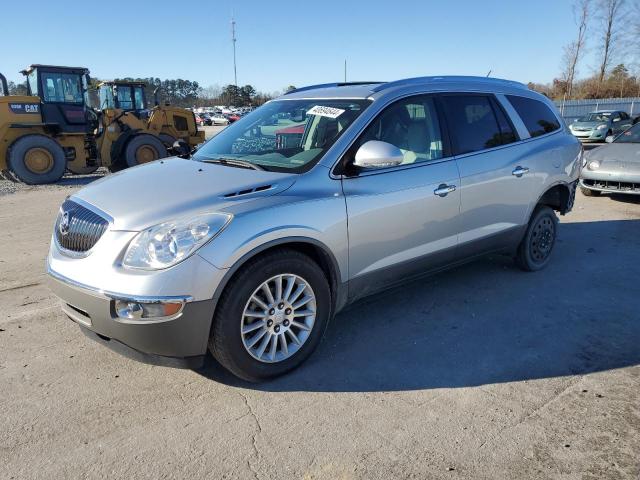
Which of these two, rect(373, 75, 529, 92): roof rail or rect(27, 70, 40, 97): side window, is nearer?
rect(373, 75, 529, 92): roof rail

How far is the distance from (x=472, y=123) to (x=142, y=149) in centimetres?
1169

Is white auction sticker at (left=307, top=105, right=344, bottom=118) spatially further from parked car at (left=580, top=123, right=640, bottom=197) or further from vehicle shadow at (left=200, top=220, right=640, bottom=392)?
parked car at (left=580, top=123, right=640, bottom=197)

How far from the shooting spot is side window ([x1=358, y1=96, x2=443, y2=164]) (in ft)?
12.6

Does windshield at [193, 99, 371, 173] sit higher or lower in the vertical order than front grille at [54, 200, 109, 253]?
higher

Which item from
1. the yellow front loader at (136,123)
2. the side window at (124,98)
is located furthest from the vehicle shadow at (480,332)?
the side window at (124,98)

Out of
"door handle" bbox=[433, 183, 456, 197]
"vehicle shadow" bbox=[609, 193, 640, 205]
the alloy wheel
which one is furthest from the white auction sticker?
"vehicle shadow" bbox=[609, 193, 640, 205]

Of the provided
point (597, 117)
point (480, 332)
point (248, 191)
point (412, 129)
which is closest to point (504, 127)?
point (412, 129)

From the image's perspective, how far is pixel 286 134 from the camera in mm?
4051

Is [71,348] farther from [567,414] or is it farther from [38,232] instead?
[38,232]

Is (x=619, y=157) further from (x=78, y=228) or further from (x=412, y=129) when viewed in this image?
(x=78, y=228)

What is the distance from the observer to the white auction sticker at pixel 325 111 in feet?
12.7

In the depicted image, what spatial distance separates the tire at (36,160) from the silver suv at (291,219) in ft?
34.3

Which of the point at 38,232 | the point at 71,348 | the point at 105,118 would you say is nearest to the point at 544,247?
the point at 71,348

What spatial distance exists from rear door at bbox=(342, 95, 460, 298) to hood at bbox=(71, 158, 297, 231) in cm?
62
